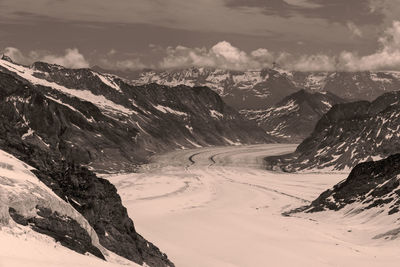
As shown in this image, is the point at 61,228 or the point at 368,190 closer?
the point at 61,228

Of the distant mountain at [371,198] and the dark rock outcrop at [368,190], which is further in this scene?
the dark rock outcrop at [368,190]

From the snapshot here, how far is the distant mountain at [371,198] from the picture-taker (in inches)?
3597

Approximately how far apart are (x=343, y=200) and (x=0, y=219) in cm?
9475

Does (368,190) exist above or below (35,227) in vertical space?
below

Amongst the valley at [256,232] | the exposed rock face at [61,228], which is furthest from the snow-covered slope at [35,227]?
the valley at [256,232]

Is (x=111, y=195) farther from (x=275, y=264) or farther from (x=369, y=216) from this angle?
(x=369, y=216)

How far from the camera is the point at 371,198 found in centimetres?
10631

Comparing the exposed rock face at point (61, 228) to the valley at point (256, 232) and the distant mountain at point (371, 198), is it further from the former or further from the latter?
the distant mountain at point (371, 198)

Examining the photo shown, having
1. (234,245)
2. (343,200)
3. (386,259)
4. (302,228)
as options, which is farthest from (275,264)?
(343,200)

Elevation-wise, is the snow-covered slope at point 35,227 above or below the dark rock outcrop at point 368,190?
above

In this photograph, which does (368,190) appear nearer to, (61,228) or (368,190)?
(368,190)

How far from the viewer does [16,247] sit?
88.8 ft

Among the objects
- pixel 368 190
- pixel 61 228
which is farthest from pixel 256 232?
pixel 61 228

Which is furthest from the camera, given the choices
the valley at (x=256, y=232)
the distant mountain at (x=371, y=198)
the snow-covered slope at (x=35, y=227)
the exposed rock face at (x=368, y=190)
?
the exposed rock face at (x=368, y=190)
